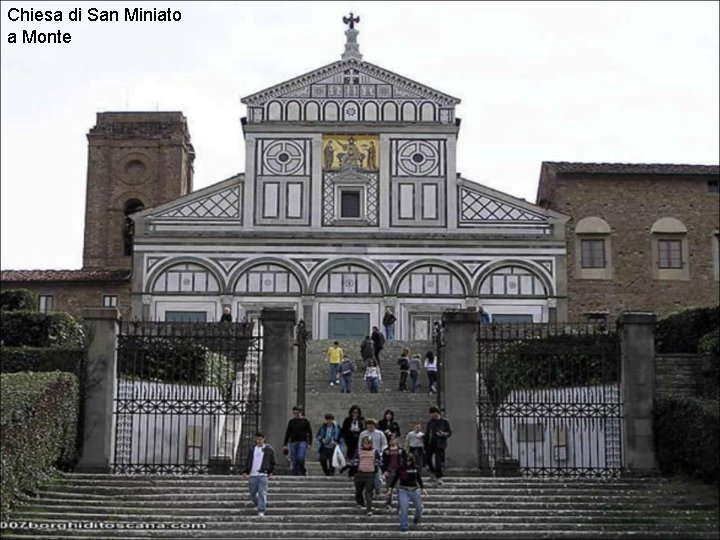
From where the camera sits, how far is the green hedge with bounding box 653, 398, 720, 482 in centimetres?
2208

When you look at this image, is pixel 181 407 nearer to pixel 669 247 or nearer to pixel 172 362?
pixel 172 362

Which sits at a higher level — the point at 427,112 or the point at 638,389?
the point at 427,112

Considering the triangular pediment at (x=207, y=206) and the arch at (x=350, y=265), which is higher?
the triangular pediment at (x=207, y=206)

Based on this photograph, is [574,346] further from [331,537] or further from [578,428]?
[331,537]

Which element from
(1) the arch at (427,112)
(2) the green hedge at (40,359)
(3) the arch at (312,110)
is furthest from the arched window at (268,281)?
(2) the green hedge at (40,359)

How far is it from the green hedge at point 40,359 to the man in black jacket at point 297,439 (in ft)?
13.5

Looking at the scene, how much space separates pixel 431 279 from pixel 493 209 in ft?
11.1

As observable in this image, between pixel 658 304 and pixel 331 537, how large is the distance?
34.1 m

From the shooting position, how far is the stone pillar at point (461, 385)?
2445 cm

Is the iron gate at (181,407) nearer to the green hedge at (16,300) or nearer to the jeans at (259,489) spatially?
the jeans at (259,489)

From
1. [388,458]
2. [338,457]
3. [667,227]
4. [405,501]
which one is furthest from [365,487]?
[667,227]

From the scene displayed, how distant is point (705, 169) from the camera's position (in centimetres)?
5372

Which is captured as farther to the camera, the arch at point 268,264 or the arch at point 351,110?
the arch at point 351,110

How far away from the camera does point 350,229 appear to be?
1919 inches
